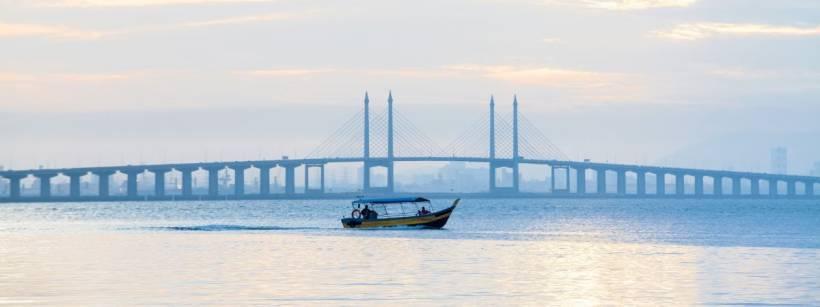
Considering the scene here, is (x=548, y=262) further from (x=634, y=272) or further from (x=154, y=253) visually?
(x=154, y=253)

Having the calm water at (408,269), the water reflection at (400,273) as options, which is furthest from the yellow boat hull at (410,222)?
the water reflection at (400,273)

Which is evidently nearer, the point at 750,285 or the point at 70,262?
the point at 750,285

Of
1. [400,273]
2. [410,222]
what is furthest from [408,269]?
[410,222]

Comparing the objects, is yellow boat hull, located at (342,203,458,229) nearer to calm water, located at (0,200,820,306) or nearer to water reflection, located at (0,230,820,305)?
calm water, located at (0,200,820,306)

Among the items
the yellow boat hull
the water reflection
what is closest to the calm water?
the water reflection

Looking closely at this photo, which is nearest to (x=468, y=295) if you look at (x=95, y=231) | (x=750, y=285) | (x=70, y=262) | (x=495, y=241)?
(x=750, y=285)

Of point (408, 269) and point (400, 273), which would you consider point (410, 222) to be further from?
point (400, 273)

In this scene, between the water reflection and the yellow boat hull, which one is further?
the yellow boat hull

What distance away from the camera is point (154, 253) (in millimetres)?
43094

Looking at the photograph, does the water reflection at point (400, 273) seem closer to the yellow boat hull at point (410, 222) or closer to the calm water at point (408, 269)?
the calm water at point (408, 269)

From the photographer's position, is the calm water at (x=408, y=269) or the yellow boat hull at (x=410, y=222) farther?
the yellow boat hull at (x=410, y=222)

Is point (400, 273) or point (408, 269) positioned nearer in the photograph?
point (400, 273)

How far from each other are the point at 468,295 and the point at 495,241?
2345 cm

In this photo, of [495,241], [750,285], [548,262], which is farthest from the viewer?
[495,241]
